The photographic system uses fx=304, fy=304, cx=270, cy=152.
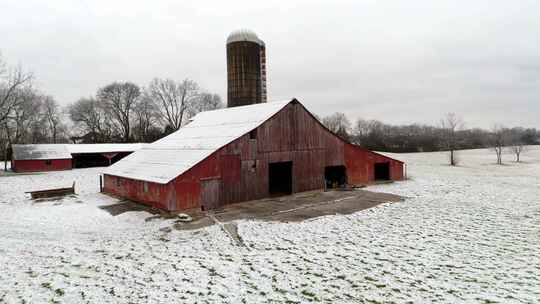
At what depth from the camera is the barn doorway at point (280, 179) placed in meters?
20.2

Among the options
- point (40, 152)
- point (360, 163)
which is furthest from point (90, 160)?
point (360, 163)

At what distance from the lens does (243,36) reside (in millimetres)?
28031

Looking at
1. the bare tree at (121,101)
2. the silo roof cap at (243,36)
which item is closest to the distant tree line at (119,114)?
the bare tree at (121,101)

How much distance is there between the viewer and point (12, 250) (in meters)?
9.96

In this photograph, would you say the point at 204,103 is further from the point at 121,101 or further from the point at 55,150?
the point at 55,150

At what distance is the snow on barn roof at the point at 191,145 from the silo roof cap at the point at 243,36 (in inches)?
307

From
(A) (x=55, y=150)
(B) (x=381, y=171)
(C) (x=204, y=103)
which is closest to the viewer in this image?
(B) (x=381, y=171)

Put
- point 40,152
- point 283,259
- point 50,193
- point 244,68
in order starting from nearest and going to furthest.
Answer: point 283,259
point 50,193
point 244,68
point 40,152

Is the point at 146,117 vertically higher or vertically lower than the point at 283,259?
higher

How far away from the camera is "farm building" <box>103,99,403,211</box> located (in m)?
A: 15.5

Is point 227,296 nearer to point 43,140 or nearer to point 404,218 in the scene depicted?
point 404,218

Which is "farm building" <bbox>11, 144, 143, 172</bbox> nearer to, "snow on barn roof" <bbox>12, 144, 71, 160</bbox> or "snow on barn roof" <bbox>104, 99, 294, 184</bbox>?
"snow on barn roof" <bbox>12, 144, 71, 160</bbox>

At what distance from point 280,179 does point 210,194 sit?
7.48m

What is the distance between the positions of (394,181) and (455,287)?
19395mm
